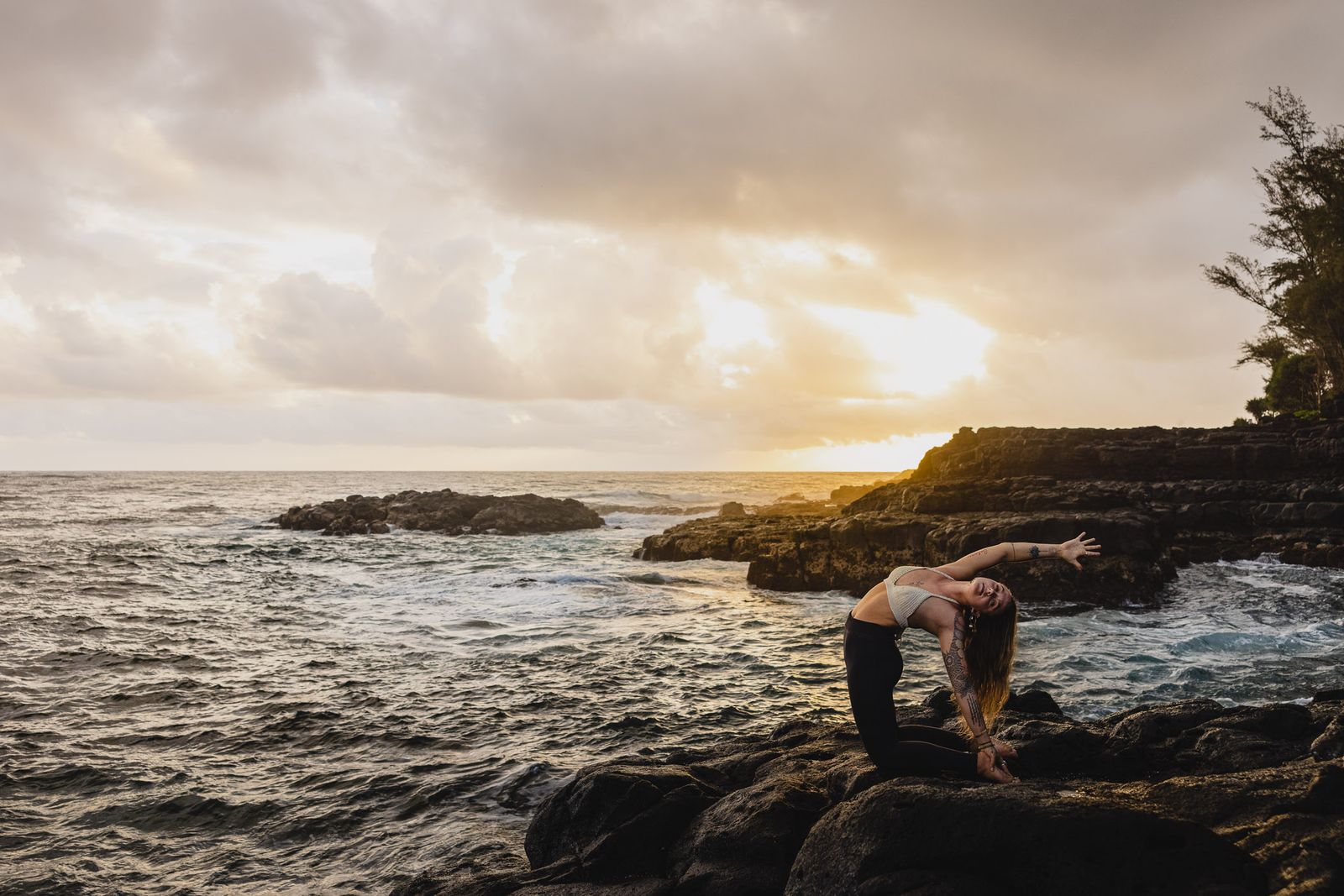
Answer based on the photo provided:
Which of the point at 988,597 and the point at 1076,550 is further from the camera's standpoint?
the point at 1076,550

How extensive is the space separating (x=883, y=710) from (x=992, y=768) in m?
0.86

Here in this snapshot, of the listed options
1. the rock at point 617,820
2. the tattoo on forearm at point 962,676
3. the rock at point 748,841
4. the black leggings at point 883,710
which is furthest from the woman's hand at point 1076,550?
the rock at point 617,820

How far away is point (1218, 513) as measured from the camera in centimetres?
2762

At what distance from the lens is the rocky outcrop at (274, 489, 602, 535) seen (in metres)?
49.7

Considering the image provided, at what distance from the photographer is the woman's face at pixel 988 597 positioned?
17.6 ft

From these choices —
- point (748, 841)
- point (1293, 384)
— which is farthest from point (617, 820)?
A: point (1293, 384)

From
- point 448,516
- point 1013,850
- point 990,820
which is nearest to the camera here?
point 1013,850

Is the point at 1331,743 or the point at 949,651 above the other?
the point at 949,651

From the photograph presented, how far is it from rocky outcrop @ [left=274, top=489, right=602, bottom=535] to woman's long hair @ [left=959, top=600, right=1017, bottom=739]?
45.7 metres

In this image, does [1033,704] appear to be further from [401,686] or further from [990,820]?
[401,686]

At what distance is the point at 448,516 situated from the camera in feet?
171

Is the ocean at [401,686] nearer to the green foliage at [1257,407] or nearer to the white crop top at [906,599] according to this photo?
the white crop top at [906,599]

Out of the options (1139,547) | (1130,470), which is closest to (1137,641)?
(1139,547)

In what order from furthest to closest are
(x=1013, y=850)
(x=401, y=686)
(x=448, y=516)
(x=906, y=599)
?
(x=448, y=516) < (x=401, y=686) < (x=906, y=599) < (x=1013, y=850)
